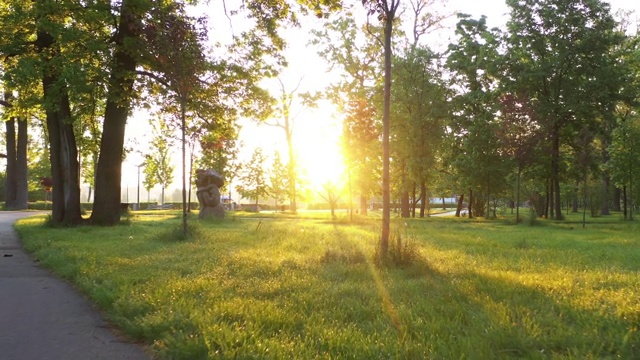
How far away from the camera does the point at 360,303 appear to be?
17.2ft

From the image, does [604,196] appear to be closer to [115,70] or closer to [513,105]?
[513,105]

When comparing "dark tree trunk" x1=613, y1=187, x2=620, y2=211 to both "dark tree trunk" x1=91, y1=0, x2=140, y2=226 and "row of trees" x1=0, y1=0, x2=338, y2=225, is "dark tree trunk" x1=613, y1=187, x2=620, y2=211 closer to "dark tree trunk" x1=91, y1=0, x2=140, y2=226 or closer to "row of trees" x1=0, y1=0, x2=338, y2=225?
"row of trees" x1=0, y1=0, x2=338, y2=225

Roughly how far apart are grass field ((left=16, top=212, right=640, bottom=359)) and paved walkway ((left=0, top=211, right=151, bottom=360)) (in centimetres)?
22

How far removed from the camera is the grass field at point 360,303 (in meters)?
3.81

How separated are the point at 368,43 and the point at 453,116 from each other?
9103mm

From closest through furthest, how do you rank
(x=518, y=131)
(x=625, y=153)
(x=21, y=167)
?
(x=518, y=131) < (x=625, y=153) < (x=21, y=167)

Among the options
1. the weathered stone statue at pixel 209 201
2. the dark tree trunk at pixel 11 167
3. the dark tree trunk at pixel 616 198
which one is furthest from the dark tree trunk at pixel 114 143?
the dark tree trunk at pixel 616 198

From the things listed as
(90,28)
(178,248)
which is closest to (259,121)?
(90,28)

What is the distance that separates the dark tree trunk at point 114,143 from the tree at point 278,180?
3612 cm

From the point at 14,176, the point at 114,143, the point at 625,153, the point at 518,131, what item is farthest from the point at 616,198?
the point at 14,176

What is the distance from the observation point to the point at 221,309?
4.88 m

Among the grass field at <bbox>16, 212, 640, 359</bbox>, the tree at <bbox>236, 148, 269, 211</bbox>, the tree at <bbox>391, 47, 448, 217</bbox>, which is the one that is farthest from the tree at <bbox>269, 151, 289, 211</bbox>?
the grass field at <bbox>16, 212, 640, 359</bbox>

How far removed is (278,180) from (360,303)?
49593mm

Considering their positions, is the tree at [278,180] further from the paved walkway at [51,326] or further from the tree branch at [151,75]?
the paved walkway at [51,326]
